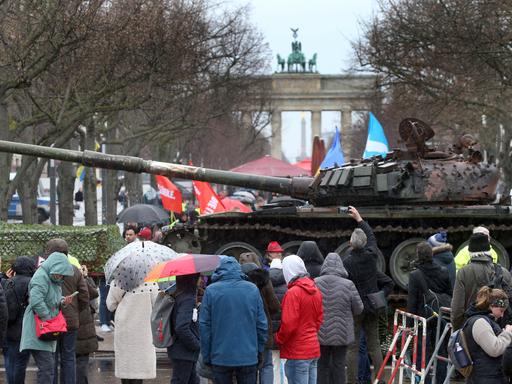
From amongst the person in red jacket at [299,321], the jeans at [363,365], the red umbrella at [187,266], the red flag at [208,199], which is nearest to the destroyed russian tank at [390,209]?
the jeans at [363,365]

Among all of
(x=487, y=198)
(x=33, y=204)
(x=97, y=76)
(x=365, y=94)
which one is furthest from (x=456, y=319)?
(x=365, y=94)

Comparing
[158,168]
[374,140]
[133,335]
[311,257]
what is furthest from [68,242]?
[374,140]

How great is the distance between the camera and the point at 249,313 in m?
9.55

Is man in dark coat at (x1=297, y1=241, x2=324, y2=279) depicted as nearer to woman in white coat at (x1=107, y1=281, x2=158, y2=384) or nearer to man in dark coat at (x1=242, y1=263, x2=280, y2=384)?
man in dark coat at (x1=242, y1=263, x2=280, y2=384)

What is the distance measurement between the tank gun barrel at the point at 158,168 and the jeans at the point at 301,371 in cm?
822

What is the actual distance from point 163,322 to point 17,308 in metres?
1.95

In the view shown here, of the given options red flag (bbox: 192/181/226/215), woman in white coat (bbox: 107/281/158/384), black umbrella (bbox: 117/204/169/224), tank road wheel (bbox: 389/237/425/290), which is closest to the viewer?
woman in white coat (bbox: 107/281/158/384)

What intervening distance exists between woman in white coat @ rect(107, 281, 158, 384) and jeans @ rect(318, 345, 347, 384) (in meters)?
1.61

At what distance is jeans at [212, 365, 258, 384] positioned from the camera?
31.5ft

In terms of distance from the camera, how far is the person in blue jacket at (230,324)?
374 inches

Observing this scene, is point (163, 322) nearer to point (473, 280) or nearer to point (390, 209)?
point (473, 280)

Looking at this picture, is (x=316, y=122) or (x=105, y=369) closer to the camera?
(x=105, y=369)

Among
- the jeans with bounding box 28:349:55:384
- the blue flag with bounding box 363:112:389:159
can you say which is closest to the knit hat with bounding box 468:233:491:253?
the jeans with bounding box 28:349:55:384

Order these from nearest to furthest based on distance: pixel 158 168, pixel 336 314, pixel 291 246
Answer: pixel 336 314, pixel 291 246, pixel 158 168
